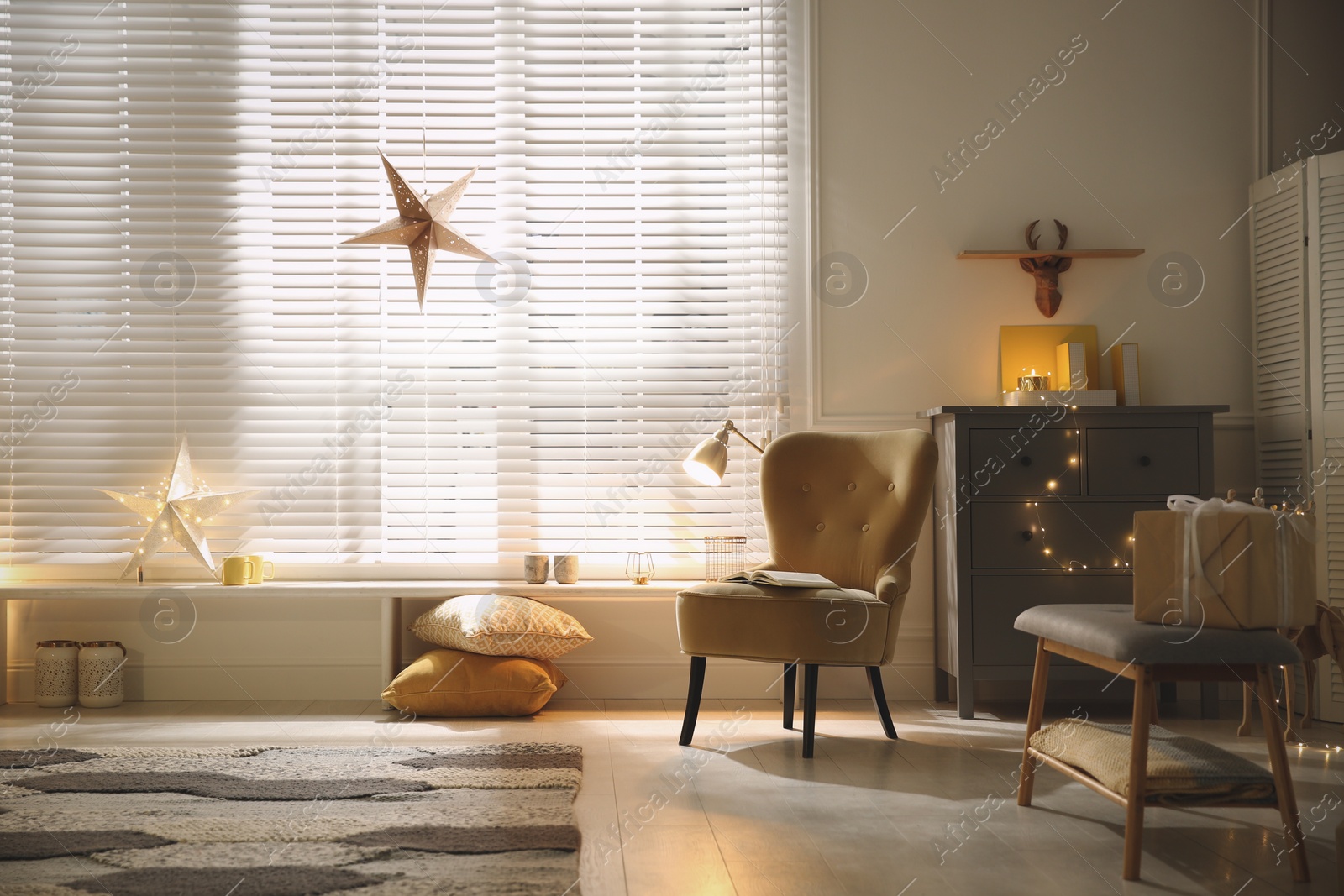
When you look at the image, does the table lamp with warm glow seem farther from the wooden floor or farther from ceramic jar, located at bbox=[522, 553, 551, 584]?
the wooden floor

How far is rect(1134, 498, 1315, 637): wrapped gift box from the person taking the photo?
73.7 inches

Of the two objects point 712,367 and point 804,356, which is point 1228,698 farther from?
point 712,367

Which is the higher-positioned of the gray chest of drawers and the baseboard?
the gray chest of drawers

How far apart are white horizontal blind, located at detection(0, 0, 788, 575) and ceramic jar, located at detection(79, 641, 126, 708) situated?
44 cm

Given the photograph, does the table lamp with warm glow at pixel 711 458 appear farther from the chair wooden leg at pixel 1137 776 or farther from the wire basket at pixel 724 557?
the chair wooden leg at pixel 1137 776

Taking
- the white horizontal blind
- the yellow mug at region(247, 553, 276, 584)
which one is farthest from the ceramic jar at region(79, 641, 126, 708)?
the yellow mug at region(247, 553, 276, 584)

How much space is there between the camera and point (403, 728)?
311 centimetres

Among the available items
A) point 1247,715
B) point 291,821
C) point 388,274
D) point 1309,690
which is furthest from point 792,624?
point 388,274

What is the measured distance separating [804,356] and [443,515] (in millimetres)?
1576

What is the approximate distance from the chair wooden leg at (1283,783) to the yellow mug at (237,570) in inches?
127

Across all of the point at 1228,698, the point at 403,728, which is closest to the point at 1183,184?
the point at 1228,698

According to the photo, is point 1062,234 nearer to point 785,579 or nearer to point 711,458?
point 711,458

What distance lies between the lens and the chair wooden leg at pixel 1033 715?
7.36 ft

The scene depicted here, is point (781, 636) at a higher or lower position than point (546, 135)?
lower
